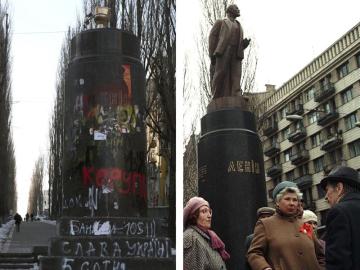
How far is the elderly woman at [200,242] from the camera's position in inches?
114

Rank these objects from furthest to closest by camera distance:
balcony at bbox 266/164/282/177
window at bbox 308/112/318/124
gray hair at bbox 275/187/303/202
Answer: balcony at bbox 266/164/282/177
window at bbox 308/112/318/124
gray hair at bbox 275/187/303/202

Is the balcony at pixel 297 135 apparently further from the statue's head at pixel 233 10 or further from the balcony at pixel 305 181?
the statue's head at pixel 233 10

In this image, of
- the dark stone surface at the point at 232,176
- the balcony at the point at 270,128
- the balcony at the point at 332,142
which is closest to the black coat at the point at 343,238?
the dark stone surface at the point at 232,176

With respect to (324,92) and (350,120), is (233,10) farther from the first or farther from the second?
(324,92)

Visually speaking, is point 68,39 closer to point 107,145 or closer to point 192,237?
point 107,145

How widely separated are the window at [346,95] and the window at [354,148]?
306cm

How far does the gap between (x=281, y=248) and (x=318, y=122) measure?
3646cm

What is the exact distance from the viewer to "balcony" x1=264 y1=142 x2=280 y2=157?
4616 cm

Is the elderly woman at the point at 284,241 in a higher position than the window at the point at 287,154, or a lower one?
lower

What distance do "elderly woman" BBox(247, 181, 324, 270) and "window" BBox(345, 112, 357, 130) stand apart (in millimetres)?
33433

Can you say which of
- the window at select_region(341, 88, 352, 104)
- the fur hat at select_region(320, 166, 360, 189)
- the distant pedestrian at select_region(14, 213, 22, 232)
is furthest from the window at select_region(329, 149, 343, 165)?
the distant pedestrian at select_region(14, 213, 22, 232)

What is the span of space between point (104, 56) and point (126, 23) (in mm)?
284

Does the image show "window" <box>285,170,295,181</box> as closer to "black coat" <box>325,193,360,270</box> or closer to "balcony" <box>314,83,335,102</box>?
"balcony" <box>314,83,335,102</box>

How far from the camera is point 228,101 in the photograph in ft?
23.9
